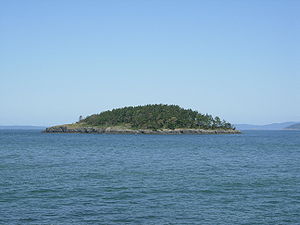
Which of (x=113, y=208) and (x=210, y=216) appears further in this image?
(x=113, y=208)

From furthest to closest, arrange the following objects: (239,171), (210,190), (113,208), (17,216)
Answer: (239,171), (210,190), (113,208), (17,216)

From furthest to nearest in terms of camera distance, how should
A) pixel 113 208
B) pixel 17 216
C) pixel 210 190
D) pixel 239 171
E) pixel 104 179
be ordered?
pixel 239 171, pixel 104 179, pixel 210 190, pixel 113 208, pixel 17 216

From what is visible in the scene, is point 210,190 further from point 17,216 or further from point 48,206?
point 17,216

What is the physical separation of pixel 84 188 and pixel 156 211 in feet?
42.7

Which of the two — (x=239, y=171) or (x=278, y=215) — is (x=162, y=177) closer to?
(x=239, y=171)

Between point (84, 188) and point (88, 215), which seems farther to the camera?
point (84, 188)

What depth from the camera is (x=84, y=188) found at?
4272cm

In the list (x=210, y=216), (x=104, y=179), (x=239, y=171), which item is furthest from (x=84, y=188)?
(x=239, y=171)

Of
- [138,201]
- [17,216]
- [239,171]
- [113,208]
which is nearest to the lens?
[17,216]

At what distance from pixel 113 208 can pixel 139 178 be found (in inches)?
680

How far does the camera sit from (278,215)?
31.7 meters

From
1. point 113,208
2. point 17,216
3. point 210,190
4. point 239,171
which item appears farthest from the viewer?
point 239,171

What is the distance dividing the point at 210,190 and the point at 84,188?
13.9m

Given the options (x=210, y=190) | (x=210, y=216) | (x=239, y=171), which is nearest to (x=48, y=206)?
(x=210, y=216)
